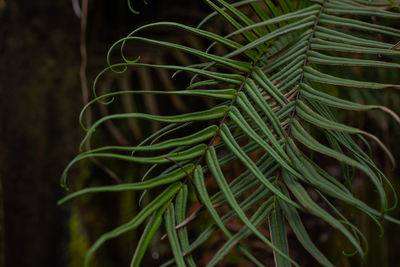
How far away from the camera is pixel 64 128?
109cm

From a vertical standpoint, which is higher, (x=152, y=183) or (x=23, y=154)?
(x=152, y=183)

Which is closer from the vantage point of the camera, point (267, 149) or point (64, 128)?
point (267, 149)

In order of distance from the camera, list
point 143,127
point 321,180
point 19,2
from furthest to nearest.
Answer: point 143,127
point 19,2
point 321,180

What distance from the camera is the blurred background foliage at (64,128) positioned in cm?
98

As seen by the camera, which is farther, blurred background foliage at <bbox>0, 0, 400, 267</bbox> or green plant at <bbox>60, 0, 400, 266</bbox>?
blurred background foliage at <bbox>0, 0, 400, 267</bbox>

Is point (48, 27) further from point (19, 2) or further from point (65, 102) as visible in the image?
point (65, 102)

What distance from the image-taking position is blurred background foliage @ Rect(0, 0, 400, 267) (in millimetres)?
977

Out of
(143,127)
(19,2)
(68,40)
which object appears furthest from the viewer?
(143,127)

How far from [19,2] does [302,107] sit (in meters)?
0.85

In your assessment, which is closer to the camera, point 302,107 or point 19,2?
point 302,107

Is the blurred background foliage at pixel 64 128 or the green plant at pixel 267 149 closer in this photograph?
the green plant at pixel 267 149

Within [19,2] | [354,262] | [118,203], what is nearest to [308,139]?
[19,2]

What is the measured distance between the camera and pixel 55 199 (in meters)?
1.09

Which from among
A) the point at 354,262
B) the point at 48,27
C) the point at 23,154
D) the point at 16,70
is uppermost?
the point at 48,27
